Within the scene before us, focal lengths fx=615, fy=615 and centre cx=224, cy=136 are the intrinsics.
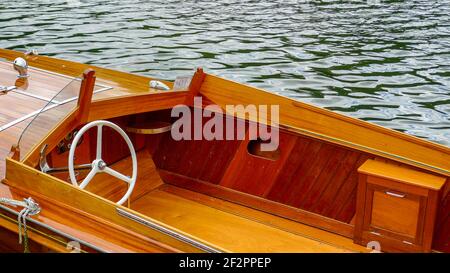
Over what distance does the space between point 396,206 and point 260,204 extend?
1.26 meters

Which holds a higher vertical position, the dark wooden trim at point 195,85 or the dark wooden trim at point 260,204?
Result: the dark wooden trim at point 195,85

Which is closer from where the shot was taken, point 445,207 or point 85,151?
point 445,207

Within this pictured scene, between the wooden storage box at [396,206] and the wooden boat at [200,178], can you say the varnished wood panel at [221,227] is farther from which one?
the wooden storage box at [396,206]

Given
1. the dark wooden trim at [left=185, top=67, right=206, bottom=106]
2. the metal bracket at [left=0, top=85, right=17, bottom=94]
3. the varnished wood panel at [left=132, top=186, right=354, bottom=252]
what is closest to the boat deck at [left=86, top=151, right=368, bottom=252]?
Result: the varnished wood panel at [left=132, top=186, right=354, bottom=252]

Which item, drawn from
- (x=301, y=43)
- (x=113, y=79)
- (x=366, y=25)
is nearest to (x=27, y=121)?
(x=113, y=79)

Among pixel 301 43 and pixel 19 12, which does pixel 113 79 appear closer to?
pixel 301 43

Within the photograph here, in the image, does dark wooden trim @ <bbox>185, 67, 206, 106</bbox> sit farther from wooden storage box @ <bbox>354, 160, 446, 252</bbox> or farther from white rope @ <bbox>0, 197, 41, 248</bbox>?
white rope @ <bbox>0, 197, 41, 248</bbox>

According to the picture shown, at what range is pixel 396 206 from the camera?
15.0ft

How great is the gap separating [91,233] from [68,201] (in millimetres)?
326

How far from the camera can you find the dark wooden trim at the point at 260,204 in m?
5.05

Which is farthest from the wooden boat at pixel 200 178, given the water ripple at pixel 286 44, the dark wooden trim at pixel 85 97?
the water ripple at pixel 286 44

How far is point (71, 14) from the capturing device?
1505cm

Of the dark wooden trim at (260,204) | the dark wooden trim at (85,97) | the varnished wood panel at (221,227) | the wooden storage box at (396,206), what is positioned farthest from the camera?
the dark wooden trim at (260,204)

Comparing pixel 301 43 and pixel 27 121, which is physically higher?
pixel 27 121
